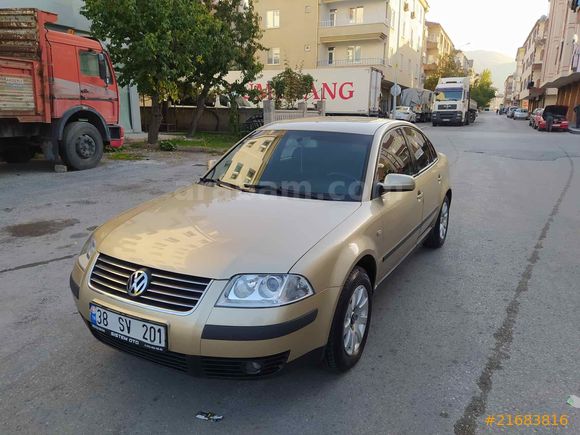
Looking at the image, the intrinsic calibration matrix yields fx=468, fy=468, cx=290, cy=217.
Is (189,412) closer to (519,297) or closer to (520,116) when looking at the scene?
(519,297)

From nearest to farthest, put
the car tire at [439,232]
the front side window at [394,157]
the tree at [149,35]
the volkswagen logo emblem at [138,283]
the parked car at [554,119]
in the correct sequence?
the volkswagen logo emblem at [138,283], the front side window at [394,157], the car tire at [439,232], the tree at [149,35], the parked car at [554,119]

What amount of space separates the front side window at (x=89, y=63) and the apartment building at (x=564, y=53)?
34286 millimetres

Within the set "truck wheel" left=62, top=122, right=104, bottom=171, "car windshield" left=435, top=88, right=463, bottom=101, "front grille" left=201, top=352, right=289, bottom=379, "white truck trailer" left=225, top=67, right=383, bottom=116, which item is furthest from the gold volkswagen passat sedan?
"car windshield" left=435, top=88, right=463, bottom=101

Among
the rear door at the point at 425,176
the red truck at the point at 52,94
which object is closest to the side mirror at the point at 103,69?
the red truck at the point at 52,94

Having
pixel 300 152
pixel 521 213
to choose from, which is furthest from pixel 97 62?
pixel 521 213

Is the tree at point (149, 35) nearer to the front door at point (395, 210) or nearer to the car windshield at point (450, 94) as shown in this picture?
the front door at point (395, 210)

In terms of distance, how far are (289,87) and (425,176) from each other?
1564 centimetres

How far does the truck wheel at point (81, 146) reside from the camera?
1016 cm

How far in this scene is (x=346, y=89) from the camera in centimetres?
2512

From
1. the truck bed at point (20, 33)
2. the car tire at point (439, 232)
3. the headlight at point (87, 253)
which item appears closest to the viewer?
the headlight at point (87, 253)

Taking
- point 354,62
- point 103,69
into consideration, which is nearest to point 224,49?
point 103,69

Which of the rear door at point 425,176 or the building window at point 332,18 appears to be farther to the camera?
the building window at point 332,18

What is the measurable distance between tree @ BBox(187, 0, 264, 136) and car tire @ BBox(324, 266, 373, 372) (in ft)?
41.7

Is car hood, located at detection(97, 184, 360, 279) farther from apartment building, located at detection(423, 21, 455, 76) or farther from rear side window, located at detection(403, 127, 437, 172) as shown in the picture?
apartment building, located at detection(423, 21, 455, 76)
